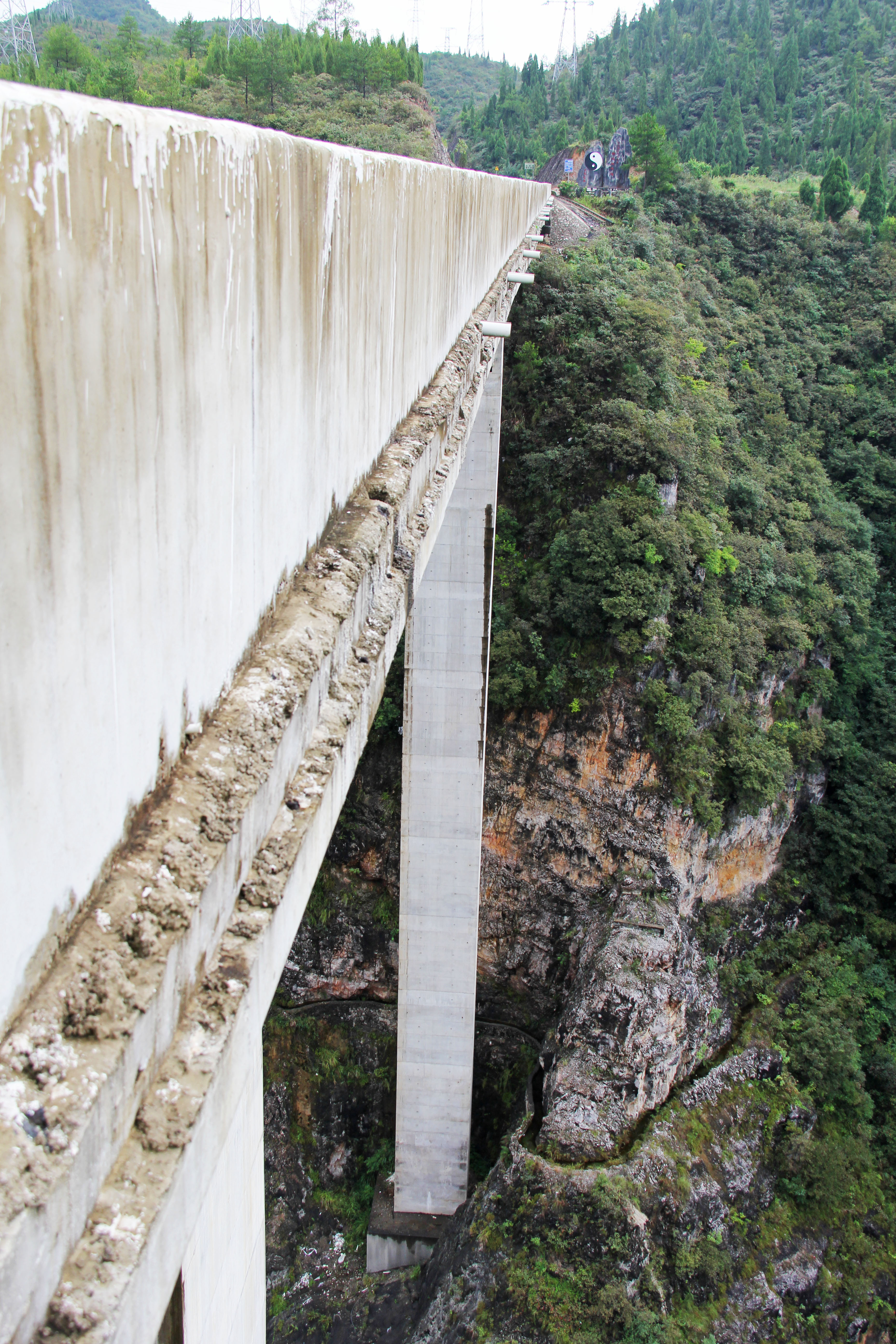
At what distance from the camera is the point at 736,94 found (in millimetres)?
50188

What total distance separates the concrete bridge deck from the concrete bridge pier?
11258 millimetres

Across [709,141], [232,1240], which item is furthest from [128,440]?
[709,141]

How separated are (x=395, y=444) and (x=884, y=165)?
45.8m

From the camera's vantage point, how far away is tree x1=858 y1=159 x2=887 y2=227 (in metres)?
30.5

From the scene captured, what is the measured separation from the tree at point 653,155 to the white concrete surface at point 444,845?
71.5 feet

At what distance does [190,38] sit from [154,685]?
53.9 m

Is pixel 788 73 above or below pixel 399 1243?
above

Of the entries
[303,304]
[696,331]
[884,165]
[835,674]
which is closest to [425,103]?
[884,165]

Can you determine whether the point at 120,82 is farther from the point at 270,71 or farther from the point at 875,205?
the point at 875,205

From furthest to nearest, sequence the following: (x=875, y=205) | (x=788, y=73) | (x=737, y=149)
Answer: (x=788, y=73)
(x=737, y=149)
(x=875, y=205)

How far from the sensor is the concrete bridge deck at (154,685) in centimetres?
134

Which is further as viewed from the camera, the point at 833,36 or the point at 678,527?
the point at 833,36

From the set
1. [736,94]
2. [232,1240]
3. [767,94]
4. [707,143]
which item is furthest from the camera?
[767,94]

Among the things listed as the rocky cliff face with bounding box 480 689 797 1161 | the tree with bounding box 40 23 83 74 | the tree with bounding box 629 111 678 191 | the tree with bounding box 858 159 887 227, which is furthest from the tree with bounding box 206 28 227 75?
the rocky cliff face with bounding box 480 689 797 1161
